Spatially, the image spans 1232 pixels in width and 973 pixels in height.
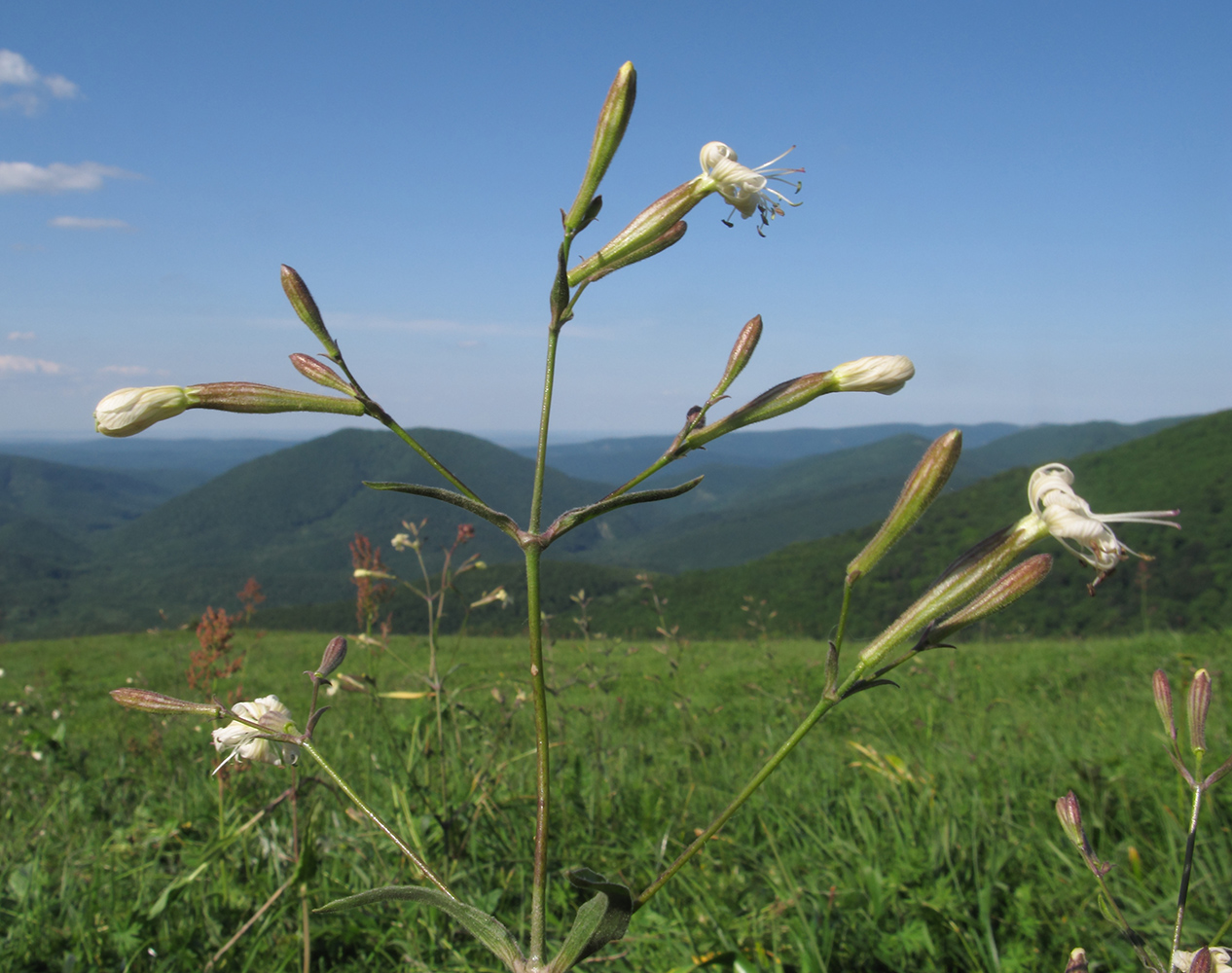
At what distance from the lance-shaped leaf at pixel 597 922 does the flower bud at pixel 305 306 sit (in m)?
0.84

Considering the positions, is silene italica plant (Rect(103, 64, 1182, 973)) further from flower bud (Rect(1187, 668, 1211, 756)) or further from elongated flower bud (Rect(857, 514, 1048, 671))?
flower bud (Rect(1187, 668, 1211, 756))

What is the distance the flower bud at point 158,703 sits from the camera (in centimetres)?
105

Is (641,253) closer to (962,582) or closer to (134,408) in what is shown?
(962,582)

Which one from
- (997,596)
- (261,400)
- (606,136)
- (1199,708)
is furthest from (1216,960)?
(261,400)

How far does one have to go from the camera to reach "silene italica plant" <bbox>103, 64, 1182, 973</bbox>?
3.04 feet

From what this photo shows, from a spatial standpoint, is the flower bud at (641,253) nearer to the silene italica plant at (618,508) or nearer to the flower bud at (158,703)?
the silene italica plant at (618,508)

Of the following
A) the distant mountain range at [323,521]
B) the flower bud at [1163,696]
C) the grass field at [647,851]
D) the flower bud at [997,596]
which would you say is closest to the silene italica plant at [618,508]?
the flower bud at [997,596]

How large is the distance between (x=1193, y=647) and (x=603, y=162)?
9.24 m

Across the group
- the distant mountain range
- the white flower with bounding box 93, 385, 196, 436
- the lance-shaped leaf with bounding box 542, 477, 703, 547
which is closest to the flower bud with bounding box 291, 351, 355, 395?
the white flower with bounding box 93, 385, 196, 436

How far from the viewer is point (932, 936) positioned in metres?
2.05

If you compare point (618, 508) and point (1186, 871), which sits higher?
point (618, 508)

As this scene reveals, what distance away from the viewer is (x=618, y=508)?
3.25 feet

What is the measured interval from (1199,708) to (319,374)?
1388 mm

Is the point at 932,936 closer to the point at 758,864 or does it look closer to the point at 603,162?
the point at 758,864
